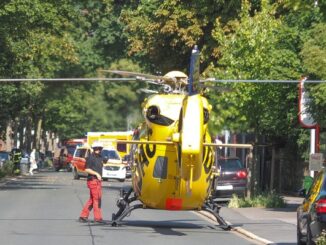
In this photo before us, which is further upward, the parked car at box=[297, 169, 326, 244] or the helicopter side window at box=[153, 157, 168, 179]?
the helicopter side window at box=[153, 157, 168, 179]

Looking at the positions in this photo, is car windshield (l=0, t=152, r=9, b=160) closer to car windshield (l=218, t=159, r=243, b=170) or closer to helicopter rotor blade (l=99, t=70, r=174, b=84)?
car windshield (l=218, t=159, r=243, b=170)

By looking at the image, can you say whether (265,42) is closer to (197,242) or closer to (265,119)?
(265,119)

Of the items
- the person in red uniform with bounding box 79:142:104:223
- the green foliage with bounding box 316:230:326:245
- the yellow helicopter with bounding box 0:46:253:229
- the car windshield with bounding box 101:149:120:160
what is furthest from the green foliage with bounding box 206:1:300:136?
the car windshield with bounding box 101:149:120:160

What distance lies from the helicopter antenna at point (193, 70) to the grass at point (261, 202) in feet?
41.5

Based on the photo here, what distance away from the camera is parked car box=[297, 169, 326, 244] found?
16.1m

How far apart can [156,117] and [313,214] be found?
20.3 feet

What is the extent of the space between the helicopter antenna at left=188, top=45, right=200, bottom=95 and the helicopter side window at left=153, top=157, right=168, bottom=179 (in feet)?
7.58

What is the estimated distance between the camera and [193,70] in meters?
19.4

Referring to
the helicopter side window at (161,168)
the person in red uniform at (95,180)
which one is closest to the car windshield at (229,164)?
the person in red uniform at (95,180)

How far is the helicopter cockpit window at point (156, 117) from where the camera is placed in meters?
21.8

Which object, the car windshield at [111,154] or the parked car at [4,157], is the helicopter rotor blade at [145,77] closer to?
the car windshield at [111,154]

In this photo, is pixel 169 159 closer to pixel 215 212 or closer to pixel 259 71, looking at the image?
pixel 215 212

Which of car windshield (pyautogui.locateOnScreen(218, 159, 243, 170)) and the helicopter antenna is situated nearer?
the helicopter antenna

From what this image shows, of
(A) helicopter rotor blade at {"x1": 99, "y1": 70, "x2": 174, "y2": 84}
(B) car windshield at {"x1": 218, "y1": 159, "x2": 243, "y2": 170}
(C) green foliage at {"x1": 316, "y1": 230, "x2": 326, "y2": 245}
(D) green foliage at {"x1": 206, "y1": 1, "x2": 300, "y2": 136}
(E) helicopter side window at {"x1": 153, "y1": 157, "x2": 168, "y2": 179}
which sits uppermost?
(D) green foliage at {"x1": 206, "y1": 1, "x2": 300, "y2": 136}
